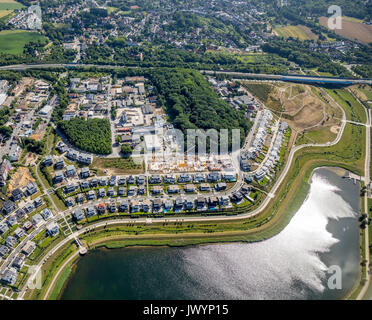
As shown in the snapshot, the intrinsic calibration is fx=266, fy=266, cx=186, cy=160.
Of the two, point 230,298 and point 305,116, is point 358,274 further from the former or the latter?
point 305,116

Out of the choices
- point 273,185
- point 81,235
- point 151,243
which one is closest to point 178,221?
point 151,243

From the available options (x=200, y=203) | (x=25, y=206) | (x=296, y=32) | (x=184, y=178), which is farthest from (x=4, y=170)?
(x=296, y=32)

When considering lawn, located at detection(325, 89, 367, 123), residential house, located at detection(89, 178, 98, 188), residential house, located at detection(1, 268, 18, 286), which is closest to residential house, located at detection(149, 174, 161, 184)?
residential house, located at detection(89, 178, 98, 188)

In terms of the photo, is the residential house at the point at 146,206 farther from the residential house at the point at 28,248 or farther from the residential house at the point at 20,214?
the residential house at the point at 20,214

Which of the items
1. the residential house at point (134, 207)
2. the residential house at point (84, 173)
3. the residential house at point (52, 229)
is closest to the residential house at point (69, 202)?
the residential house at point (52, 229)

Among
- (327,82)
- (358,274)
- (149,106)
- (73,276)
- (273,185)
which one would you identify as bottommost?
(73,276)

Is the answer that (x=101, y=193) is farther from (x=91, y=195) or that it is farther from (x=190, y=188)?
(x=190, y=188)

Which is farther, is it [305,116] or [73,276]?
[305,116]
